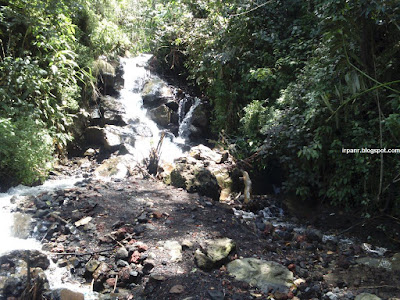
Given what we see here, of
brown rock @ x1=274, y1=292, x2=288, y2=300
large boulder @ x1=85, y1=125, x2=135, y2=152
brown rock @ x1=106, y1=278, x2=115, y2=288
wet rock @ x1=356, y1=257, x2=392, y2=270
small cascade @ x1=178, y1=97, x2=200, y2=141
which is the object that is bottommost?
brown rock @ x1=106, y1=278, x2=115, y2=288

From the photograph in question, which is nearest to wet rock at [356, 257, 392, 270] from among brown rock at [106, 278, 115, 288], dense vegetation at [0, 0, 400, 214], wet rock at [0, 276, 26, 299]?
dense vegetation at [0, 0, 400, 214]

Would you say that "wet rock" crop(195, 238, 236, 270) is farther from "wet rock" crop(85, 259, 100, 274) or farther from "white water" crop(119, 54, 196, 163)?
"white water" crop(119, 54, 196, 163)

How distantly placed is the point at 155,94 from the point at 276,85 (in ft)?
16.2

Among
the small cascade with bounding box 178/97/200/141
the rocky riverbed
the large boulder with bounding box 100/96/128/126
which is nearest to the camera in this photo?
the rocky riverbed

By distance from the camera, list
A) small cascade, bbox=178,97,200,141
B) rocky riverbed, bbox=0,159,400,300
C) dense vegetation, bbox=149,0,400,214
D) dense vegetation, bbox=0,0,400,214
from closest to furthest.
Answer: rocky riverbed, bbox=0,159,400,300, dense vegetation, bbox=149,0,400,214, dense vegetation, bbox=0,0,400,214, small cascade, bbox=178,97,200,141

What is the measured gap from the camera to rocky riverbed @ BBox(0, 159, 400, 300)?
10.4 ft

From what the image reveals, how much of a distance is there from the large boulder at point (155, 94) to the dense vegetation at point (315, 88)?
2.00 m

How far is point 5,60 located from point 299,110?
584 centimetres

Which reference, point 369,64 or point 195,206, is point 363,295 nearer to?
point 195,206

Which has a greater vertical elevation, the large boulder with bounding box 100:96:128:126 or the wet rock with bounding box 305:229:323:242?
the large boulder with bounding box 100:96:128:126

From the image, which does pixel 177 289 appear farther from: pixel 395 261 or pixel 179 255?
pixel 395 261

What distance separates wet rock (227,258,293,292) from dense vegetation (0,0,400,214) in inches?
68.3

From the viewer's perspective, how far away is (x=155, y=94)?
10711 mm

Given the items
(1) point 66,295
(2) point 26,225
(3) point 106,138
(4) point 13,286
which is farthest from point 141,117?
(1) point 66,295
